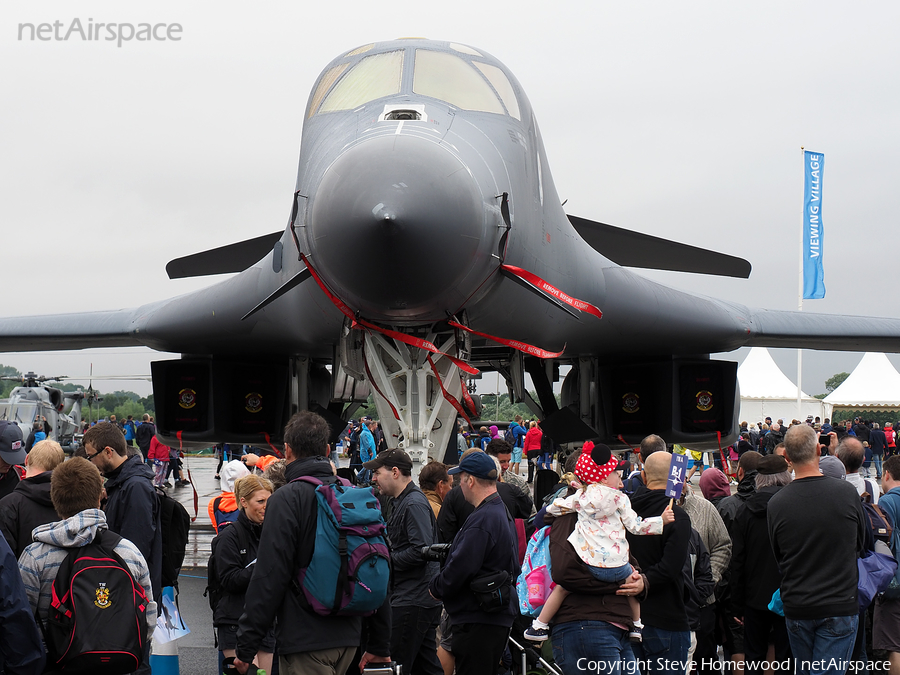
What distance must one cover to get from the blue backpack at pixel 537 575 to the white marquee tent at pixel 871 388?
3206 cm

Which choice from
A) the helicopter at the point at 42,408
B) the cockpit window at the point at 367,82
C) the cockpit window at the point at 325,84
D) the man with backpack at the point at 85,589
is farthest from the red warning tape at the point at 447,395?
the helicopter at the point at 42,408

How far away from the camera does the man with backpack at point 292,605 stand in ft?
10.5

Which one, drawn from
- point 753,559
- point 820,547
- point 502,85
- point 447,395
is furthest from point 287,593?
point 502,85

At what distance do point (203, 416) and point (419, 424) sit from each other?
4075 mm

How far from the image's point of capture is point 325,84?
6.08 m

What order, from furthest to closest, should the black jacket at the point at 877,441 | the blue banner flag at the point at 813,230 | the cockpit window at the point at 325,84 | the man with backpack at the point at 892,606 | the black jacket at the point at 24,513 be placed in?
the blue banner flag at the point at 813,230 < the black jacket at the point at 877,441 < the cockpit window at the point at 325,84 < the man with backpack at the point at 892,606 < the black jacket at the point at 24,513

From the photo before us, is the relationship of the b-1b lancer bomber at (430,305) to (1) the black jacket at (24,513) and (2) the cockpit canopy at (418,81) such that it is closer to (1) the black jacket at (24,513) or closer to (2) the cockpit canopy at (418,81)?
(2) the cockpit canopy at (418,81)

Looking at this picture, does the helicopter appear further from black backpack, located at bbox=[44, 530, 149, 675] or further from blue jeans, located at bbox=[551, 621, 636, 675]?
blue jeans, located at bbox=[551, 621, 636, 675]

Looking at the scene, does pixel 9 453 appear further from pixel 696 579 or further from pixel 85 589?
pixel 696 579

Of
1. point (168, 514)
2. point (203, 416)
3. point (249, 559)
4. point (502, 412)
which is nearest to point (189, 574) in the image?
point (203, 416)

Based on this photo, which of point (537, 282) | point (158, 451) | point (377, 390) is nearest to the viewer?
point (537, 282)

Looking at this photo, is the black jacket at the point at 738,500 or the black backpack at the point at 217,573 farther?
the black jacket at the point at 738,500

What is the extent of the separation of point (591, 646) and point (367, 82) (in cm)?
383

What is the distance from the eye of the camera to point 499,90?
6.02 metres
